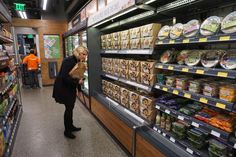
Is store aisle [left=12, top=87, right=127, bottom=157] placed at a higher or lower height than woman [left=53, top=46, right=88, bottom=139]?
lower

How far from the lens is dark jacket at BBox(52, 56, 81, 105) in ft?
9.70

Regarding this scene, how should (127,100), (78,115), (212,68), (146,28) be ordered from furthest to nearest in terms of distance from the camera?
(78,115), (127,100), (146,28), (212,68)

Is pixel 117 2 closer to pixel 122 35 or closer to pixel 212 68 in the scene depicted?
pixel 122 35

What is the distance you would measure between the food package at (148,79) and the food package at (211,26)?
835 millimetres

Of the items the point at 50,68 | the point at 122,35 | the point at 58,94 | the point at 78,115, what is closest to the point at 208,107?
the point at 122,35

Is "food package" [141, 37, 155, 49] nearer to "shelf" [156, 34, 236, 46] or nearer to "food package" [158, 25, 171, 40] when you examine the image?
"food package" [158, 25, 171, 40]

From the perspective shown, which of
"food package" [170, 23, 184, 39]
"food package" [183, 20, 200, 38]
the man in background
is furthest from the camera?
the man in background

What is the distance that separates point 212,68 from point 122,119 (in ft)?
5.22

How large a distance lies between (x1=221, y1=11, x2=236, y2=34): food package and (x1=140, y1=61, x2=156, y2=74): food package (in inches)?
37.0

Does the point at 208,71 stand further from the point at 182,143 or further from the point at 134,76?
the point at 134,76

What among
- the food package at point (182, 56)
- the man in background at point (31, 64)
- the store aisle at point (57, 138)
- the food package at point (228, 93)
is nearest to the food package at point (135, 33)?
the food package at point (182, 56)

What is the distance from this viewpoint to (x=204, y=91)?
1.65 meters

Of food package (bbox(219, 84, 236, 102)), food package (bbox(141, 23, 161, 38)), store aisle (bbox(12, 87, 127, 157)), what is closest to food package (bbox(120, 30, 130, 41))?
food package (bbox(141, 23, 161, 38))

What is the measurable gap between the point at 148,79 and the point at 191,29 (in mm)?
865
